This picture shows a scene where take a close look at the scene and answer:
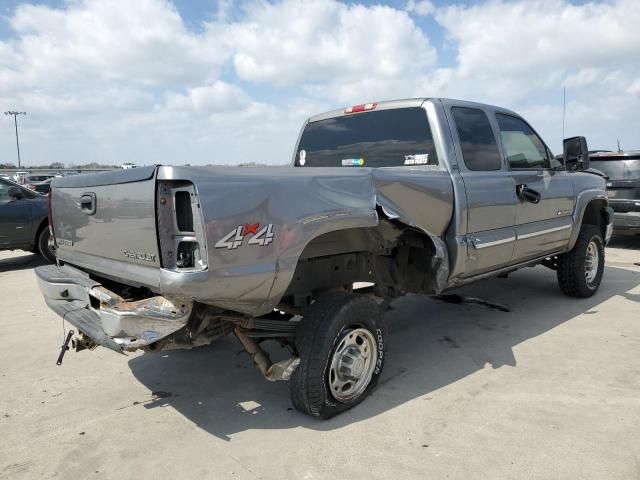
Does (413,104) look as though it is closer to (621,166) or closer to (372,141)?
(372,141)

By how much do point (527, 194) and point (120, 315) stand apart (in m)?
3.59

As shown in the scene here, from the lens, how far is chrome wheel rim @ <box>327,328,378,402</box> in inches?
125

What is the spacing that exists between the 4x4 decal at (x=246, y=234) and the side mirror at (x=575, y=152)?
12.6 feet

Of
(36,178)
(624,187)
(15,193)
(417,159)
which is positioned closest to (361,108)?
(417,159)

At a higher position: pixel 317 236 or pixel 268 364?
pixel 317 236

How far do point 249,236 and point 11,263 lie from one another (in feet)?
28.9

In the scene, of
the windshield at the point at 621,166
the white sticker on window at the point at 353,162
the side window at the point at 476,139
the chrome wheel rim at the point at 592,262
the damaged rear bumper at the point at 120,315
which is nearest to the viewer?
the damaged rear bumper at the point at 120,315

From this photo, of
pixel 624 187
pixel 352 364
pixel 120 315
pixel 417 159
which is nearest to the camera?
pixel 120 315

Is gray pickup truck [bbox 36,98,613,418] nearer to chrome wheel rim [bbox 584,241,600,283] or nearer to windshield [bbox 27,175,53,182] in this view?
chrome wheel rim [bbox 584,241,600,283]

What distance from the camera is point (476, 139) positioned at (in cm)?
424

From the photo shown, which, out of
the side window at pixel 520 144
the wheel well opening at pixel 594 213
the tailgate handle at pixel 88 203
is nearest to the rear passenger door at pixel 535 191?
the side window at pixel 520 144

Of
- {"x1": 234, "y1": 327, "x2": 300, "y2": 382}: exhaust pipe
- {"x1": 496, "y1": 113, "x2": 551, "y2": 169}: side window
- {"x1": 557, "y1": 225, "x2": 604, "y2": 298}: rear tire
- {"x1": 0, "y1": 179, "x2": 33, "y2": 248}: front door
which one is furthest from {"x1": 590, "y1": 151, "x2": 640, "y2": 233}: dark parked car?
{"x1": 0, "y1": 179, "x2": 33, "y2": 248}: front door

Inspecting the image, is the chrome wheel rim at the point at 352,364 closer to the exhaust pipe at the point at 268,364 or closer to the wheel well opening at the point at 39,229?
the exhaust pipe at the point at 268,364

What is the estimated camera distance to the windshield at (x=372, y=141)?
4.02 m
